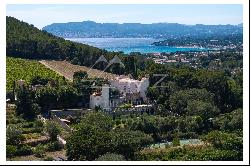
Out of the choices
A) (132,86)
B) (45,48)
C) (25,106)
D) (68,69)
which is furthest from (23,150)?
(45,48)

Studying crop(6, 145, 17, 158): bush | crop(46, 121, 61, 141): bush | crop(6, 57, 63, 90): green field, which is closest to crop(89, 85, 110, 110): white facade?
crop(6, 57, 63, 90): green field

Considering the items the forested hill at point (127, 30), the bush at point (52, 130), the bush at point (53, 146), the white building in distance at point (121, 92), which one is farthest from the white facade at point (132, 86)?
the forested hill at point (127, 30)

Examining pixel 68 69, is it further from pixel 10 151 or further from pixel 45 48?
pixel 10 151

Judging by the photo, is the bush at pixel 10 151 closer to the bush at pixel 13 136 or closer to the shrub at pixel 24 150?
the shrub at pixel 24 150

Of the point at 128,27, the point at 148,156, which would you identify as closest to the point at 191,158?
the point at 148,156

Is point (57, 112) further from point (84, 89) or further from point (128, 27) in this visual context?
point (128, 27)

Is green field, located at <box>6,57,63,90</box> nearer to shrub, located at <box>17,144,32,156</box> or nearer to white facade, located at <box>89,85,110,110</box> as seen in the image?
white facade, located at <box>89,85,110,110</box>
